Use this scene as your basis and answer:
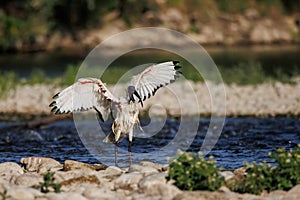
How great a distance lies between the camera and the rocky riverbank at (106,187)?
25.6ft

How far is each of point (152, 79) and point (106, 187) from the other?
1.77 meters

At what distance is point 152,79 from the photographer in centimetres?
948

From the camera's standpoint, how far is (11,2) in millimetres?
39312

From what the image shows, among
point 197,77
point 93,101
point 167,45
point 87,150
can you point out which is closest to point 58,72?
point 197,77

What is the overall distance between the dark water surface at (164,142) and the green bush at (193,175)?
2406 millimetres

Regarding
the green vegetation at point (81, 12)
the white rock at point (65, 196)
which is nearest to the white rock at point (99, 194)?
the white rock at point (65, 196)

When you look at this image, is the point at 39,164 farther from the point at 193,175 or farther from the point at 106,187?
the point at 193,175

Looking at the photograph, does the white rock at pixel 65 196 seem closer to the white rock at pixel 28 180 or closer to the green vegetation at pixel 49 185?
the green vegetation at pixel 49 185

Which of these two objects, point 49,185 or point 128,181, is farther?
point 128,181

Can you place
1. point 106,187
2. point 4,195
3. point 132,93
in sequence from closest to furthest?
point 4,195
point 106,187
point 132,93

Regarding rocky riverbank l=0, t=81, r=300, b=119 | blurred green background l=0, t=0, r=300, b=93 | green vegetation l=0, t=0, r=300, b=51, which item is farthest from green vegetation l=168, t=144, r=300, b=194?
green vegetation l=0, t=0, r=300, b=51

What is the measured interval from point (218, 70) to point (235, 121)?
488 cm

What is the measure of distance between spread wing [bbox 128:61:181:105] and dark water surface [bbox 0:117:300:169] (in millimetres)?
1878

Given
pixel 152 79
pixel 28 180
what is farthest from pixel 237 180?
pixel 28 180
